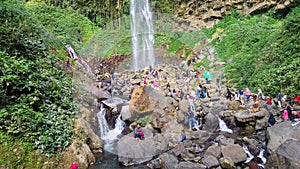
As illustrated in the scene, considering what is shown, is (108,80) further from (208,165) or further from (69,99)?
(208,165)

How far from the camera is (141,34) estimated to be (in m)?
32.2

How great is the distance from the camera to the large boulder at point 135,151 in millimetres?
10734

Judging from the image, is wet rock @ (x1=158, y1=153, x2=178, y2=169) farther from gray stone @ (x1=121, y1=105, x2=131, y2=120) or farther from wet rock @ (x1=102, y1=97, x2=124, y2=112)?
wet rock @ (x1=102, y1=97, x2=124, y2=112)

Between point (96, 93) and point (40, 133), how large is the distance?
7484 mm

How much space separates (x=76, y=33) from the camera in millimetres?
34406

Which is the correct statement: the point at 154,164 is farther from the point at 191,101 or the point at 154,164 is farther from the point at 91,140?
the point at 191,101

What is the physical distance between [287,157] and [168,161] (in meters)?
4.27

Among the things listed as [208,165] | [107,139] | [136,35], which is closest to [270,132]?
[208,165]

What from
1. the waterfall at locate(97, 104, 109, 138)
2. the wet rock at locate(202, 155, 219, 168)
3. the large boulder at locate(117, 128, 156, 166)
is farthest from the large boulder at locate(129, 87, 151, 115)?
the wet rock at locate(202, 155, 219, 168)

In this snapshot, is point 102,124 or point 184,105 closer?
point 102,124

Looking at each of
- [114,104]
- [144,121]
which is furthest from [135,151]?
[114,104]

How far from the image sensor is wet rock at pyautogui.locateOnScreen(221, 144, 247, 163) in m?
10.0

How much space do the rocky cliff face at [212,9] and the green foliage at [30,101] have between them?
25272 millimetres

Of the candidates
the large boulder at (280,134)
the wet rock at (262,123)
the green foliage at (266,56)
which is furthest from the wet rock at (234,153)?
the green foliage at (266,56)
